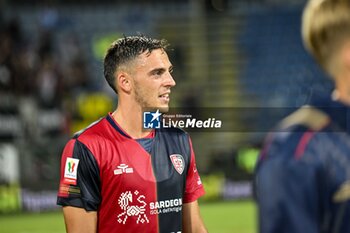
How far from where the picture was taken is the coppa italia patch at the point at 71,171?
145 inches

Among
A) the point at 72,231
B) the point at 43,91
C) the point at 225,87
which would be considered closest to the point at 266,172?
the point at 72,231

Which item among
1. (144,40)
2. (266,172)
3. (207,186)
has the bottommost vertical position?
(207,186)

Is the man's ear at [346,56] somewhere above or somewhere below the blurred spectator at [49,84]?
above

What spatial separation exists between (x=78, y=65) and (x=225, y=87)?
3.73 metres

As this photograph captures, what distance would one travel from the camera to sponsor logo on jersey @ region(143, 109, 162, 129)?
12.8 feet

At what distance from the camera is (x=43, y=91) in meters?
16.2

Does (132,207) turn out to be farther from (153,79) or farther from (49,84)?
(49,84)

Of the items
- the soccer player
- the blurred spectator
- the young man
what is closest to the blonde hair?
the young man

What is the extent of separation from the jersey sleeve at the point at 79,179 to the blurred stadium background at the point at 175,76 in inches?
304

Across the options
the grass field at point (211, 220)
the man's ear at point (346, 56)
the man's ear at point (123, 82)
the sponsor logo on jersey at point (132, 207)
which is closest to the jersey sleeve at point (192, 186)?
the sponsor logo on jersey at point (132, 207)

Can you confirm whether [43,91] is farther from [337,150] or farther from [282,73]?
[337,150]

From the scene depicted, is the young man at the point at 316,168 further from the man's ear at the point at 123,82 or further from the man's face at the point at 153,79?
the man's ear at the point at 123,82

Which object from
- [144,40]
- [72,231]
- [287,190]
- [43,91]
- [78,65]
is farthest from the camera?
[78,65]

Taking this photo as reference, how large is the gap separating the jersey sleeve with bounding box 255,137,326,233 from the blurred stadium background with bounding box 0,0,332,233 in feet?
30.5
